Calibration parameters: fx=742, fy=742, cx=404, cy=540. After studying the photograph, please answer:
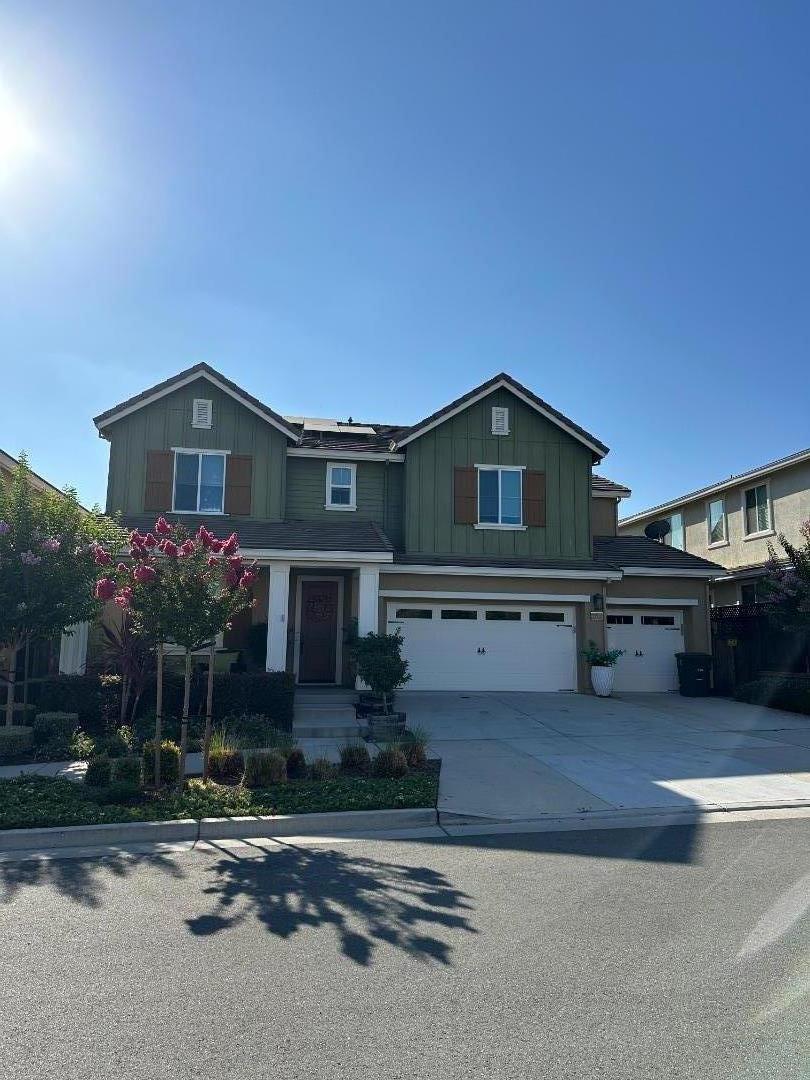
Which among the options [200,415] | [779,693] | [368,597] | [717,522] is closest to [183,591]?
[368,597]

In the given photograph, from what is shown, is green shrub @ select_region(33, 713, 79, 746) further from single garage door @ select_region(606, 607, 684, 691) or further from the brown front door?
single garage door @ select_region(606, 607, 684, 691)

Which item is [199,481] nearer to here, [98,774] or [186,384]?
[186,384]

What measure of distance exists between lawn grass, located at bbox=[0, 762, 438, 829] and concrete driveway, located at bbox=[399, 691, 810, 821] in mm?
592

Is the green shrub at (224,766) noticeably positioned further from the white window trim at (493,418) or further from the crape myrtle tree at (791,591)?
the crape myrtle tree at (791,591)

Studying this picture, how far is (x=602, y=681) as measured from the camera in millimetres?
17078

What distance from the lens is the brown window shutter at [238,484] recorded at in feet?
56.5

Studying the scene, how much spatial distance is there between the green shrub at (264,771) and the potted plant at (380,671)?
13.6 ft

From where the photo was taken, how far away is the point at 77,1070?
3258 mm

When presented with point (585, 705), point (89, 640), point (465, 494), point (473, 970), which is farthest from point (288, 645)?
point (473, 970)

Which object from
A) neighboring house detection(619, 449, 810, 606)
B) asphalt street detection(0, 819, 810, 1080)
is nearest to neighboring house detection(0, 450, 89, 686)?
asphalt street detection(0, 819, 810, 1080)

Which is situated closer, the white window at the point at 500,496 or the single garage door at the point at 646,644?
the white window at the point at 500,496

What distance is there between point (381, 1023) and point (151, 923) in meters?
2.03

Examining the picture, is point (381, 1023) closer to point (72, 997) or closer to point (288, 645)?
point (72, 997)

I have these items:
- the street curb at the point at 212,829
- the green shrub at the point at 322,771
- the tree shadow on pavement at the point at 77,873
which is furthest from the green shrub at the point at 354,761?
the tree shadow on pavement at the point at 77,873
